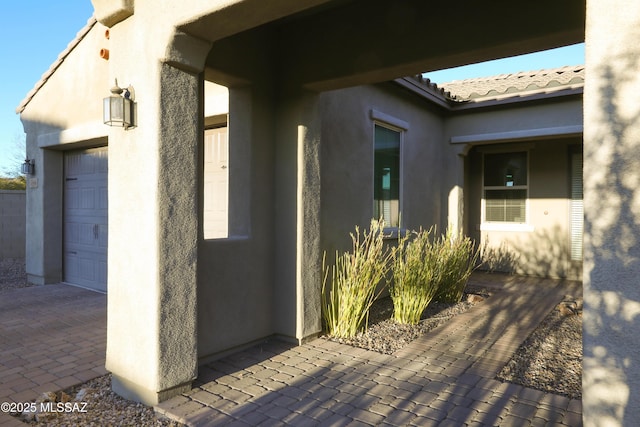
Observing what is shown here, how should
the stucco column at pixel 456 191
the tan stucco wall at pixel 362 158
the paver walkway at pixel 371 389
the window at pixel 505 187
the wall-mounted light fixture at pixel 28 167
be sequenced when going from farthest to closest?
the window at pixel 505 187 → the stucco column at pixel 456 191 → the wall-mounted light fixture at pixel 28 167 → the tan stucco wall at pixel 362 158 → the paver walkway at pixel 371 389

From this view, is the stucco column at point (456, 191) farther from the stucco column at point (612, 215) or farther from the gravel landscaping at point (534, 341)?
the stucco column at point (612, 215)

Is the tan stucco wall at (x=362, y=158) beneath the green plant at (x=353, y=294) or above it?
above

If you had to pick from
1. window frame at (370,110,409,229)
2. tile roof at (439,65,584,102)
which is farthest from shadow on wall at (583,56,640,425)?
tile roof at (439,65,584,102)

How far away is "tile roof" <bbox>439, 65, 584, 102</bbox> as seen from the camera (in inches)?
277

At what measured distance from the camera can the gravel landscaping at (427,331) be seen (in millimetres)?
2845

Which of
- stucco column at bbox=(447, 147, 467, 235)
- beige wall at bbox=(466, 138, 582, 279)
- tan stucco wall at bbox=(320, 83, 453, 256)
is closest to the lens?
tan stucco wall at bbox=(320, 83, 453, 256)

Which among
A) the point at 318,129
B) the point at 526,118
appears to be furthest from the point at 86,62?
the point at 526,118

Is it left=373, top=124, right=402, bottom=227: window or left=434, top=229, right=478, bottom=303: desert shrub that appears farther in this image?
left=373, top=124, right=402, bottom=227: window

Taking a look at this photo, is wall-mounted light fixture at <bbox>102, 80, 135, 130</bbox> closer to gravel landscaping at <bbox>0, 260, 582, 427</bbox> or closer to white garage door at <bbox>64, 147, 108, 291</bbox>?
gravel landscaping at <bbox>0, 260, 582, 427</bbox>

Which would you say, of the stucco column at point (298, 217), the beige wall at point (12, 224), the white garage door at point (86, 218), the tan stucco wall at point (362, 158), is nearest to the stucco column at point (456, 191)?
the tan stucco wall at point (362, 158)

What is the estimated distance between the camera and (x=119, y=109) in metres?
2.95

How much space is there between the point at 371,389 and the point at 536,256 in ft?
21.9

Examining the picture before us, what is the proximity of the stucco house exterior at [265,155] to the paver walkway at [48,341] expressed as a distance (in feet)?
1.87

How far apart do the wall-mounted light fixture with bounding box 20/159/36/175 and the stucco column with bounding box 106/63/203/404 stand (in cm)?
528
